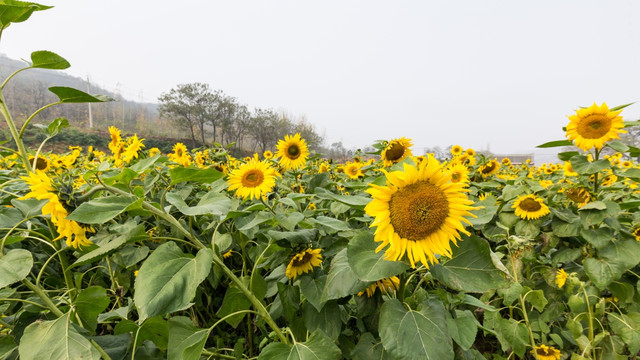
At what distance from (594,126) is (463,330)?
1518 mm

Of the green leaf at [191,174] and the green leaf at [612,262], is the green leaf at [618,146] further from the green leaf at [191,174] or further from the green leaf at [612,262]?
the green leaf at [191,174]

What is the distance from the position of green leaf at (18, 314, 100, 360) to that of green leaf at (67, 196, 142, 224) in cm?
32

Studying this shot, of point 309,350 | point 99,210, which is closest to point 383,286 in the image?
point 309,350

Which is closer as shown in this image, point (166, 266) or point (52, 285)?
point (166, 266)

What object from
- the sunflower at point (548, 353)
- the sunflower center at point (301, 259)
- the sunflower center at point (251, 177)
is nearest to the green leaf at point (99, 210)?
the sunflower center at point (301, 259)

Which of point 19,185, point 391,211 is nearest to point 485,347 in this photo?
point 391,211

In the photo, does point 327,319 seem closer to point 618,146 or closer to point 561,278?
point 561,278

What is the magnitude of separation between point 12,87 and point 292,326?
49826mm

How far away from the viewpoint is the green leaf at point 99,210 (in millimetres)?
654

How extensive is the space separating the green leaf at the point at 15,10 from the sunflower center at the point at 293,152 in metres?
1.84

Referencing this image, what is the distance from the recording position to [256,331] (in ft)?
6.23

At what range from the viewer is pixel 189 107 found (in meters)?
30.8

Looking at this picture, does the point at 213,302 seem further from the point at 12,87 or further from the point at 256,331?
the point at 12,87

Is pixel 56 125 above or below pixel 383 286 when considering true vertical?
above
